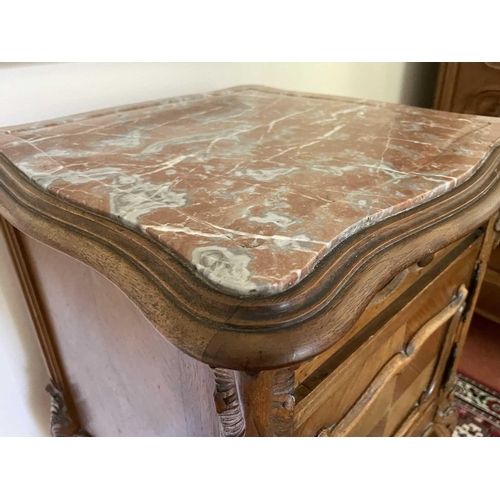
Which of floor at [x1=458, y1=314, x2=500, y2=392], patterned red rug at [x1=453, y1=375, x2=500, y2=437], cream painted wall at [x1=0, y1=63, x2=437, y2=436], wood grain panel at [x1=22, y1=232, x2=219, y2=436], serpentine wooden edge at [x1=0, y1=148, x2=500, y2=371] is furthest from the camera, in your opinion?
floor at [x1=458, y1=314, x2=500, y2=392]

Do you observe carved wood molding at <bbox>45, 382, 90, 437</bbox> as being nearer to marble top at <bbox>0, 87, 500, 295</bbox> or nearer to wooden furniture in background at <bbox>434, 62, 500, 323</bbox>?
marble top at <bbox>0, 87, 500, 295</bbox>

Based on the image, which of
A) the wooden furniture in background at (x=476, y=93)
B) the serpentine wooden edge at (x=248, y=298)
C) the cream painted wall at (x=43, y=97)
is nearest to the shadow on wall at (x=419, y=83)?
the wooden furniture in background at (x=476, y=93)

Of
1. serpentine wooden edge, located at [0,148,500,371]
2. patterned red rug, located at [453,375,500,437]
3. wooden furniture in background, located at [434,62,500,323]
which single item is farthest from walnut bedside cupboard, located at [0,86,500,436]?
wooden furniture in background, located at [434,62,500,323]

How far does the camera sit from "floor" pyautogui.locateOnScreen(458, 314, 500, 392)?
4.85ft

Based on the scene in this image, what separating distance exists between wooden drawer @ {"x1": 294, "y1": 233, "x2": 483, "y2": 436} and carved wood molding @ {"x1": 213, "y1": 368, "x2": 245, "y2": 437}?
0.09 meters

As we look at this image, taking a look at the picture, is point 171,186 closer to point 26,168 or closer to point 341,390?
point 26,168

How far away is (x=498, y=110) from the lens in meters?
1.33

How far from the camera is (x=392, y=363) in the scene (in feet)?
2.22

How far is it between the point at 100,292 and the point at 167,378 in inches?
5.5

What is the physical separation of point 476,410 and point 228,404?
1.24 m

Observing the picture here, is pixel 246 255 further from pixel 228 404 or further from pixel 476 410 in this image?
pixel 476 410

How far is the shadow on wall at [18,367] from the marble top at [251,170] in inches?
10.7

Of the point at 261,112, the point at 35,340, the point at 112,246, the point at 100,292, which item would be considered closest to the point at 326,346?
the point at 112,246

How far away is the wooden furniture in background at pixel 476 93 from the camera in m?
1.33
